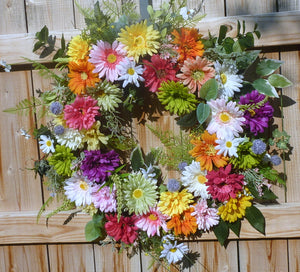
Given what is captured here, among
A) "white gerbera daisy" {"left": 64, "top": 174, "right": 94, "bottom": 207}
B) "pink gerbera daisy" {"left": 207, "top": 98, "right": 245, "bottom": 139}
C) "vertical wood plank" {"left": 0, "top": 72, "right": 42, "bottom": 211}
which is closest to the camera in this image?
"pink gerbera daisy" {"left": 207, "top": 98, "right": 245, "bottom": 139}

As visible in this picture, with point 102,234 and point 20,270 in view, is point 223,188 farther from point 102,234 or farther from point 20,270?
point 20,270

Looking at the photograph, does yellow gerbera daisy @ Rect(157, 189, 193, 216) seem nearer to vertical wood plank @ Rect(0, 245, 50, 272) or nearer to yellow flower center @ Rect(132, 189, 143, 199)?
yellow flower center @ Rect(132, 189, 143, 199)

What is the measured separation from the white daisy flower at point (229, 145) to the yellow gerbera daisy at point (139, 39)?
0.39 m

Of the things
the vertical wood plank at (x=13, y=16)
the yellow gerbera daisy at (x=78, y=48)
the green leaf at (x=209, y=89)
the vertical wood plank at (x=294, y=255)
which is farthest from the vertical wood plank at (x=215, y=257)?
the vertical wood plank at (x=13, y=16)

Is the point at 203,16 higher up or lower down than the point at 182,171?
higher up

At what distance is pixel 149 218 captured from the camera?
4.18ft

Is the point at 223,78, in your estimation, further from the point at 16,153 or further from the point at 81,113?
the point at 16,153

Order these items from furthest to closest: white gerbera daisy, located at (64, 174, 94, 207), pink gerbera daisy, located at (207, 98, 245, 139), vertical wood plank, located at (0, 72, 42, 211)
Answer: vertical wood plank, located at (0, 72, 42, 211)
white gerbera daisy, located at (64, 174, 94, 207)
pink gerbera daisy, located at (207, 98, 245, 139)

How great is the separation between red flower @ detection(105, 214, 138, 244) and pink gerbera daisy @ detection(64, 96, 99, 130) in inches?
14.4

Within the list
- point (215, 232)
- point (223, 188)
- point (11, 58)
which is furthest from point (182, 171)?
point (11, 58)

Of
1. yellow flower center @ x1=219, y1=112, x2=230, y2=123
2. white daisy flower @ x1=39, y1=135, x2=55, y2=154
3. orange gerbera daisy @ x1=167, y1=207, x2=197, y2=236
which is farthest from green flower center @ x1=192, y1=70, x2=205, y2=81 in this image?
white daisy flower @ x1=39, y1=135, x2=55, y2=154

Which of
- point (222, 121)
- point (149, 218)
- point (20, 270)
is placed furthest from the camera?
point (20, 270)

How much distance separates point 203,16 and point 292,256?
991 mm

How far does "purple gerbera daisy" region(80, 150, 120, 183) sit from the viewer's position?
1210mm
